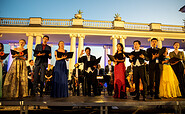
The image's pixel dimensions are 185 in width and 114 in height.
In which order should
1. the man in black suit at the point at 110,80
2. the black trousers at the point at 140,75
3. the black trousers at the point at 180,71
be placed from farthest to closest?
1. the man in black suit at the point at 110,80
2. the black trousers at the point at 180,71
3. the black trousers at the point at 140,75

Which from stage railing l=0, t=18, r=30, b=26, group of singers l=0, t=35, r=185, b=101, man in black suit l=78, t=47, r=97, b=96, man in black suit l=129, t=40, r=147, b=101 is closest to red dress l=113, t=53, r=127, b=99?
group of singers l=0, t=35, r=185, b=101

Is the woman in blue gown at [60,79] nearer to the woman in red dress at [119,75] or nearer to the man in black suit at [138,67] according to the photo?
the woman in red dress at [119,75]

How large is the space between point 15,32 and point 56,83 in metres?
14.5

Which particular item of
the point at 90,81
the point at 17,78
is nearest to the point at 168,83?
the point at 90,81

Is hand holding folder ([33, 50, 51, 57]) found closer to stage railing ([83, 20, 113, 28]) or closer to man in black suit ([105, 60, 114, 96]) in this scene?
man in black suit ([105, 60, 114, 96])

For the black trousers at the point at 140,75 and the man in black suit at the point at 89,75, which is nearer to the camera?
the black trousers at the point at 140,75

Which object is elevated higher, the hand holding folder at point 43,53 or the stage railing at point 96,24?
the stage railing at point 96,24

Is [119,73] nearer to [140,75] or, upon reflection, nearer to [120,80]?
[120,80]

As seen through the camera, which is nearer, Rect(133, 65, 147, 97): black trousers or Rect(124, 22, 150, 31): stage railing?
Rect(133, 65, 147, 97): black trousers

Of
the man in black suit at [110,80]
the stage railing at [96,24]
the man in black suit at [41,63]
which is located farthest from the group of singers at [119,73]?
the stage railing at [96,24]

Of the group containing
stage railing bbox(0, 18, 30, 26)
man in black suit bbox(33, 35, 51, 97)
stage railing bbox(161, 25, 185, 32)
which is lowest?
man in black suit bbox(33, 35, 51, 97)

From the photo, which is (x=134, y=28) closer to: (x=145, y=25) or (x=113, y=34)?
(x=145, y=25)

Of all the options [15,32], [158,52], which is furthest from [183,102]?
[15,32]

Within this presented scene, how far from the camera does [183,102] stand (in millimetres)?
3377
